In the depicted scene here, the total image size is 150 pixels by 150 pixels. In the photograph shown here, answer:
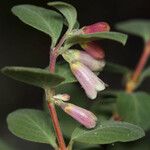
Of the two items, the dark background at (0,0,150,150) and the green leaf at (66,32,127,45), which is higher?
the green leaf at (66,32,127,45)

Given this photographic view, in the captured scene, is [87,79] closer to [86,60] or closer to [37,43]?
[86,60]

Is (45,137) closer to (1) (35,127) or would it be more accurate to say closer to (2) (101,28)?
(1) (35,127)

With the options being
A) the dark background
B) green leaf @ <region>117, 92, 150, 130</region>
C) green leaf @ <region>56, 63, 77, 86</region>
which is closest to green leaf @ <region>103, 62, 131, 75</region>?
green leaf @ <region>117, 92, 150, 130</region>

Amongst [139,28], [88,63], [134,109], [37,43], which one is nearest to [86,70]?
[88,63]

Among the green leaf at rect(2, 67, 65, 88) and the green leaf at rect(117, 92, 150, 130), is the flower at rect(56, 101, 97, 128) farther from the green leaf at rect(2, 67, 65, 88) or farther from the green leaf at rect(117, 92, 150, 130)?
the green leaf at rect(117, 92, 150, 130)

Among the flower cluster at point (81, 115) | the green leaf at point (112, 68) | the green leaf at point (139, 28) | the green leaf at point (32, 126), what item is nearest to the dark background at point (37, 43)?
the green leaf at point (139, 28)

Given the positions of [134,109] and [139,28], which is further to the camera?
[139,28]

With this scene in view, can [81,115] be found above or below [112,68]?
above

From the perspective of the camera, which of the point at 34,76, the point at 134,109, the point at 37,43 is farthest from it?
the point at 37,43
